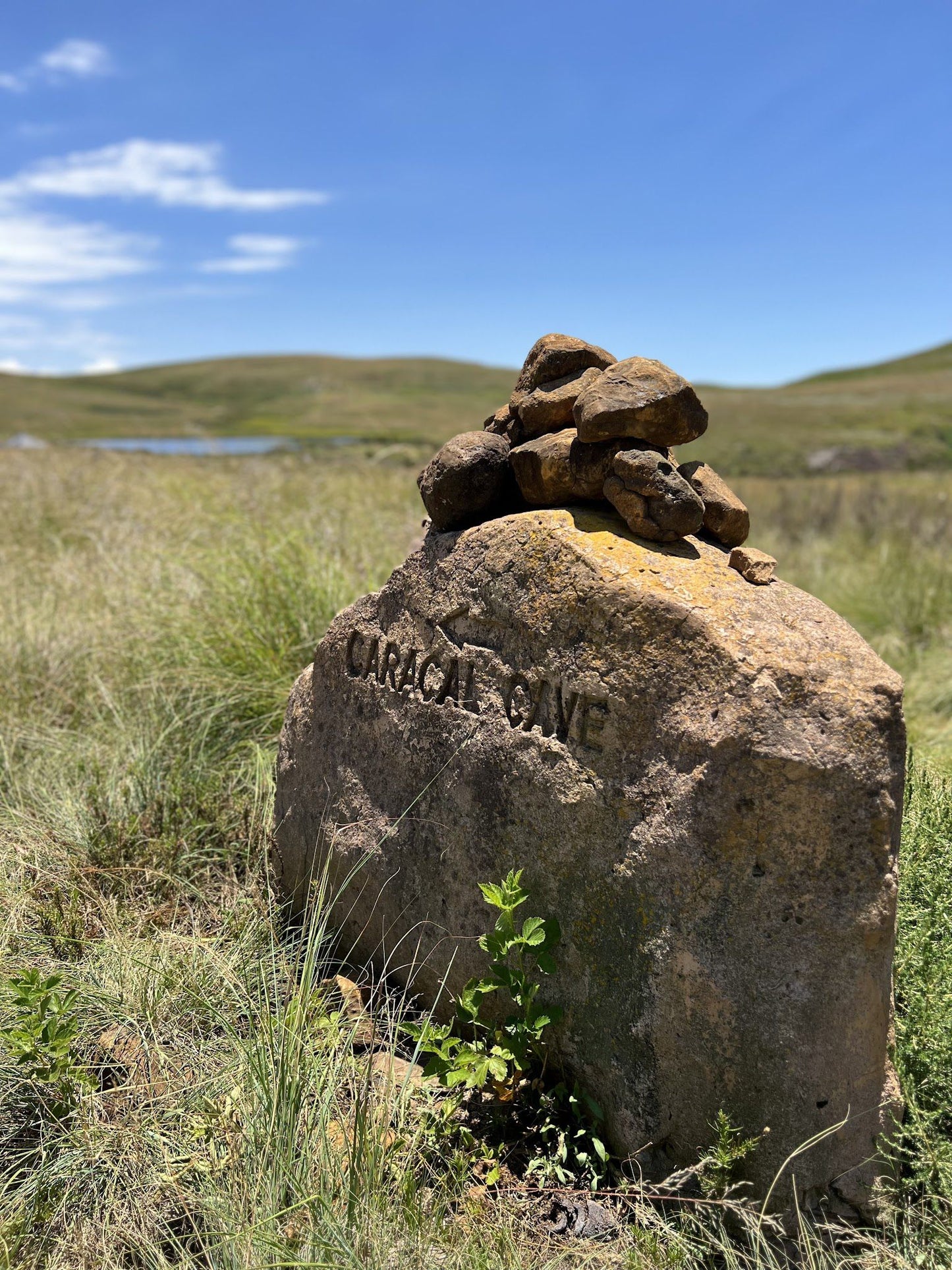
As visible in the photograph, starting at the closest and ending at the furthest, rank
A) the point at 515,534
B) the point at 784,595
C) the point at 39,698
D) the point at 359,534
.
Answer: the point at 784,595 < the point at 515,534 < the point at 39,698 < the point at 359,534

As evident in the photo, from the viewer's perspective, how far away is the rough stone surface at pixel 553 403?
98.3 inches

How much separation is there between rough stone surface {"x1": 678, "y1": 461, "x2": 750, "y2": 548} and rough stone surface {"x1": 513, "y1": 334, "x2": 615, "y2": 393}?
0.46 meters

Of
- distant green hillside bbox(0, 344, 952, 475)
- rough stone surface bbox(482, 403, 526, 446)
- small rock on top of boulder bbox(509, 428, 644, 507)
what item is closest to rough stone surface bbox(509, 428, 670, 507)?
small rock on top of boulder bbox(509, 428, 644, 507)

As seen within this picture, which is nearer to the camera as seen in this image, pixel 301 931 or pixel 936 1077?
pixel 936 1077

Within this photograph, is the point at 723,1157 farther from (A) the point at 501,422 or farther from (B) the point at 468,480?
(A) the point at 501,422

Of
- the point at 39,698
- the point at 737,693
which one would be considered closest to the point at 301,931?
the point at 737,693

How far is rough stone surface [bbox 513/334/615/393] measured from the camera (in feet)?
8.47

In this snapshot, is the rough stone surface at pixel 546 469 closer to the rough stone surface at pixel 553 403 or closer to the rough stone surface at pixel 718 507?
the rough stone surface at pixel 553 403

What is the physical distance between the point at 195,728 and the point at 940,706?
13.8 ft

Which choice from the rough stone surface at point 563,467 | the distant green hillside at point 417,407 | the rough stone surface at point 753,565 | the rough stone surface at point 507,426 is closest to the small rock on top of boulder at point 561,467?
the rough stone surface at point 563,467

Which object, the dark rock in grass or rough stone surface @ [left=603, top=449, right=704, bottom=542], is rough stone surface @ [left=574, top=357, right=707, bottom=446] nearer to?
rough stone surface @ [left=603, top=449, right=704, bottom=542]

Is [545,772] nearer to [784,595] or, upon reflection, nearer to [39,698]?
[784,595]

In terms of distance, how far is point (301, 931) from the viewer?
8.63 ft

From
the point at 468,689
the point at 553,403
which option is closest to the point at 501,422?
the point at 553,403
